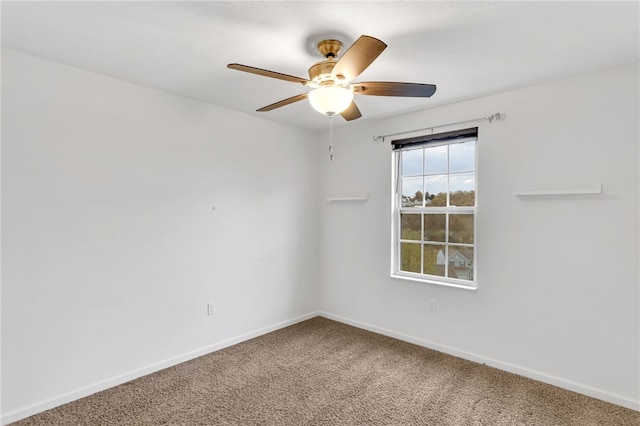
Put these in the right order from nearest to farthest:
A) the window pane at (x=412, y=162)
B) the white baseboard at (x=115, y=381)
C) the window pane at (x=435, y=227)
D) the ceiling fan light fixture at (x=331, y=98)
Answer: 1. the ceiling fan light fixture at (x=331, y=98)
2. the white baseboard at (x=115, y=381)
3. the window pane at (x=435, y=227)
4. the window pane at (x=412, y=162)

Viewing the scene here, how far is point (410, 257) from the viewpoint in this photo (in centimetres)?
364

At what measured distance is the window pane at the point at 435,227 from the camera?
133 inches

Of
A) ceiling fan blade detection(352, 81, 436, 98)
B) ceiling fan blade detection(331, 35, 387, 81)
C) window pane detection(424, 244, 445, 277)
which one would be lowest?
window pane detection(424, 244, 445, 277)

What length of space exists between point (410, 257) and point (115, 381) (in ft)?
9.43

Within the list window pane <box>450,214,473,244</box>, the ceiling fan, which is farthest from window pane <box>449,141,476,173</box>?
the ceiling fan

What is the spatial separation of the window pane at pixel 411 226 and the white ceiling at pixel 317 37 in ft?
4.51

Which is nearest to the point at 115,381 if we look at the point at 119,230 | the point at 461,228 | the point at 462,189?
the point at 119,230

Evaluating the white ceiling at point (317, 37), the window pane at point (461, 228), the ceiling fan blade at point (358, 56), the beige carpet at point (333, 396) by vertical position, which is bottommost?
the beige carpet at point (333, 396)

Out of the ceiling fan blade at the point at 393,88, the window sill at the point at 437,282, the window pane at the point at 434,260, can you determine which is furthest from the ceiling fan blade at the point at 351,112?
the window sill at the point at 437,282

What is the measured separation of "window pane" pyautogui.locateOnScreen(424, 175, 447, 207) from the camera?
339 centimetres

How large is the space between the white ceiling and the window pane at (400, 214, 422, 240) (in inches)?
54.1

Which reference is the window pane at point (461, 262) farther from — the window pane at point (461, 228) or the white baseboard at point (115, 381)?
the white baseboard at point (115, 381)

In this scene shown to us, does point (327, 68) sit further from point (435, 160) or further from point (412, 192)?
point (412, 192)

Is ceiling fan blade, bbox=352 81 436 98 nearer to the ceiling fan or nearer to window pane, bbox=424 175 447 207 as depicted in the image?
the ceiling fan
